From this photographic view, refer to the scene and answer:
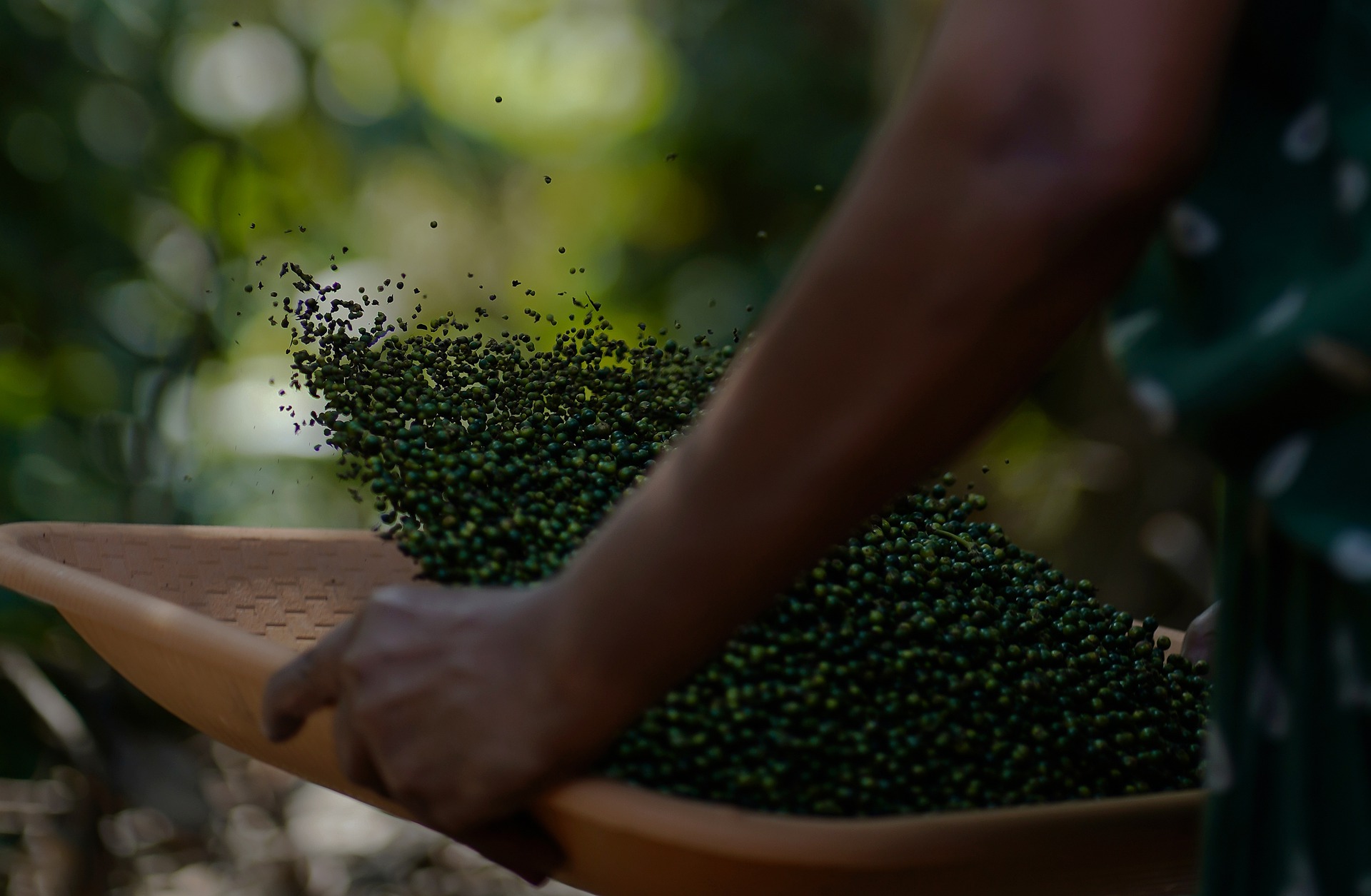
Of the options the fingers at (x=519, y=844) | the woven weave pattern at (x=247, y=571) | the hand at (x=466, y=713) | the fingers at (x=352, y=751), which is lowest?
the woven weave pattern at (x=247, y=571)

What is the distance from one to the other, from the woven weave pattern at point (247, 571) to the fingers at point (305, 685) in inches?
13.6

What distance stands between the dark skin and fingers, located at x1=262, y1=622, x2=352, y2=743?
25 mm

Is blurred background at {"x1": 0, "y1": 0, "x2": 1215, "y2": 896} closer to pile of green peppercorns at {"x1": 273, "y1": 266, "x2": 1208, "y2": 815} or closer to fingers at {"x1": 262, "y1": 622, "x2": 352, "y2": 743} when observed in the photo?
pile of green peppercorns at {"x1": 273, "y1": 266, "x2": 1208, "y2": 815}

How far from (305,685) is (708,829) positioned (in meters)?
0.19

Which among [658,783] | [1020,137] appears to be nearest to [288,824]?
[658,783]

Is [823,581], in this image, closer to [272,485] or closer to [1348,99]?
[1348,99]

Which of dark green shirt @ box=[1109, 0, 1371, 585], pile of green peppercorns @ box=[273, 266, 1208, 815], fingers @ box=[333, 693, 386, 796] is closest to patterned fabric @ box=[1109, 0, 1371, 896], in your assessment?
dark green shirt @ box=[1109, 0, 1371, 585]

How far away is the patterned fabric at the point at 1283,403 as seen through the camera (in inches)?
13.1

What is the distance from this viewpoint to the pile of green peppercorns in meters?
0.53

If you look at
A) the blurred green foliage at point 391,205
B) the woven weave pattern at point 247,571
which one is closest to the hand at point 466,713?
the woven weave pattern at point 247,571

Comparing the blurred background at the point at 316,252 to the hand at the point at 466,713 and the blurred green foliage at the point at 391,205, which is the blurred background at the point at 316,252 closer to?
the blurred green foliage at the point at 391,205

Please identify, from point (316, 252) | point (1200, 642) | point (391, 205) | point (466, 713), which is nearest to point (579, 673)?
point (466, 713)

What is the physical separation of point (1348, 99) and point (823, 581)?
0.36 m

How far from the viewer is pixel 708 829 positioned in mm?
448
